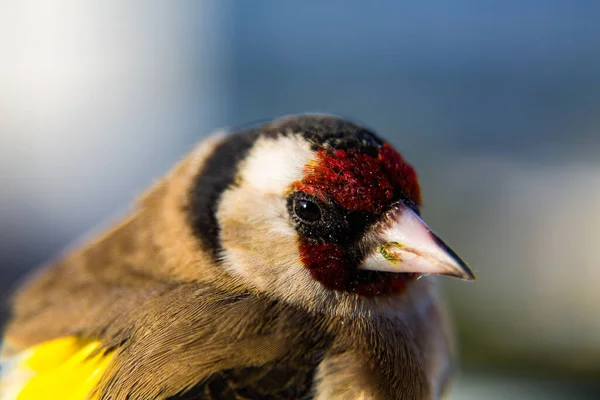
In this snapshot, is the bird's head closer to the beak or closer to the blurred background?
the beak

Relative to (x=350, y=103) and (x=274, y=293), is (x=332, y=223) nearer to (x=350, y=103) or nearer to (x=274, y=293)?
(x=274, y=293)

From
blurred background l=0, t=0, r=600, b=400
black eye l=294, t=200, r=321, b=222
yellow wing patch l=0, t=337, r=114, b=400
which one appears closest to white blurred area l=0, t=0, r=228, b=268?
blurred background l=0, t=0, r=600, b=400

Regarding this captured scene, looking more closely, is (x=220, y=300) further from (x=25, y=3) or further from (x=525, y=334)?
(x=25, y=3)

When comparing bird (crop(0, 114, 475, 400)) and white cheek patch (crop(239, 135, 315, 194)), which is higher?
white cheek patch (crop(239, 135, 315, 194))

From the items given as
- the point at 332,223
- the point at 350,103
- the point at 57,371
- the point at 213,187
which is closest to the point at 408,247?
the point at 332,223

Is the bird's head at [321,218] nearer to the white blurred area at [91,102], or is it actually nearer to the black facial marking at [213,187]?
the black facial marking at [213,187]

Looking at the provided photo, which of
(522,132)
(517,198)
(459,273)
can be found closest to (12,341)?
(459,273)

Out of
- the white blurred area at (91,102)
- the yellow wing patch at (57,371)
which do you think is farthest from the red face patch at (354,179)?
the white blurred area at (91,102)
